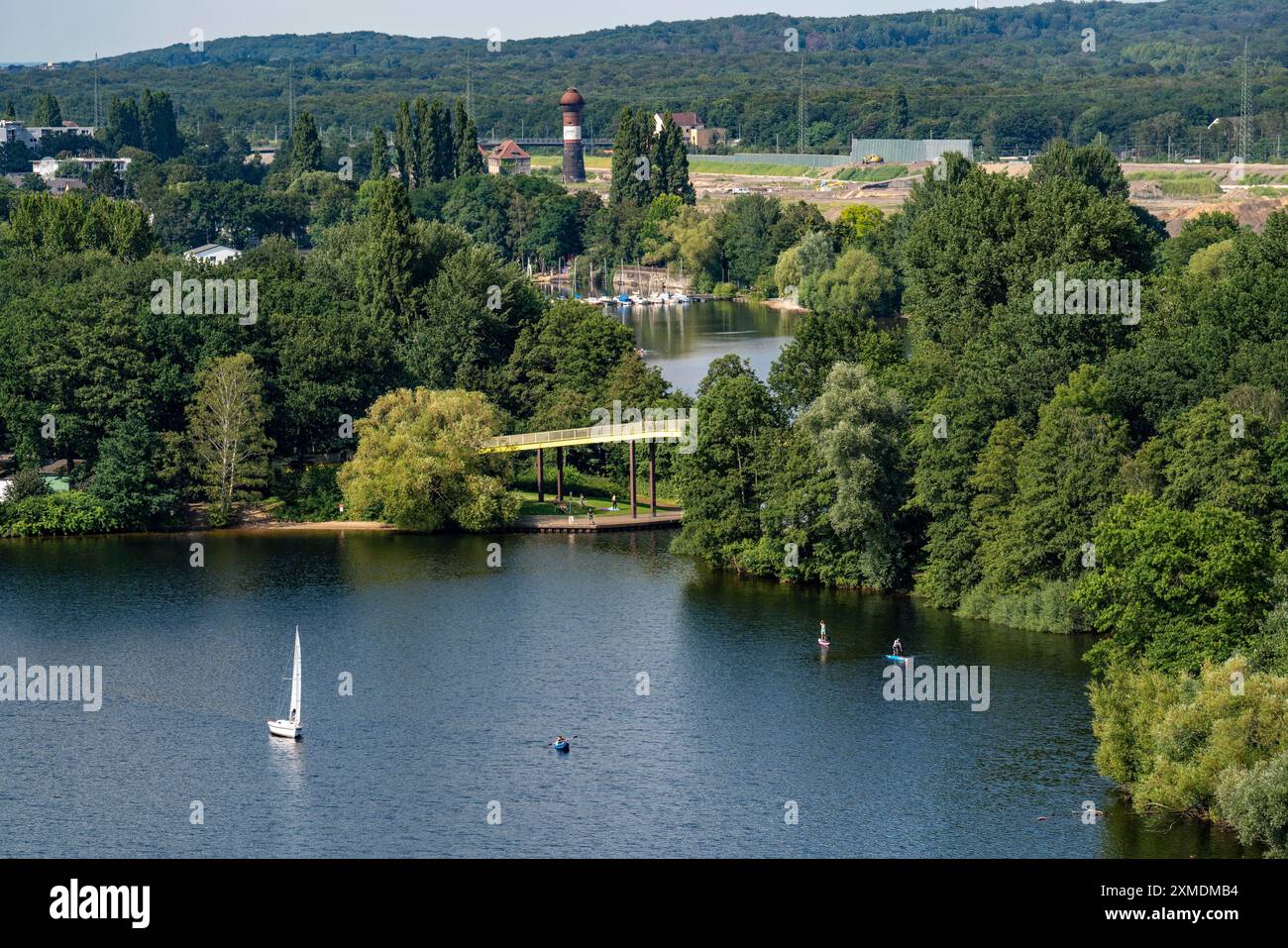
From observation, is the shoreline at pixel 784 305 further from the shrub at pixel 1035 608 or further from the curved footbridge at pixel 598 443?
the shrub at pixel 1035 608

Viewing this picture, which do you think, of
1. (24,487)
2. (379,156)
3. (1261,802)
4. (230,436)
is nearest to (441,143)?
(379,156)

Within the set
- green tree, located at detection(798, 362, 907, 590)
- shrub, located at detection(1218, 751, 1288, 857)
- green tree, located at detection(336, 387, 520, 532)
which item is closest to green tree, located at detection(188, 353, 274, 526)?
green tree, located at detection(336, 387, 520, 532)

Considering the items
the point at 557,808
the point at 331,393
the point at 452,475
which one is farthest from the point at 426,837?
the point at 331,393

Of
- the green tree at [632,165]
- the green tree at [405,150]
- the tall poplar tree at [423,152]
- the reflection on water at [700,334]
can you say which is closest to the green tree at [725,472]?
the reflection on water at [700,334]

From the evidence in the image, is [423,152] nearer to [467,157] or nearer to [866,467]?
[467,157]

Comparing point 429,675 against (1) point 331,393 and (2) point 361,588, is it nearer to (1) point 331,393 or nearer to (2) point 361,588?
(2) point 361,588
